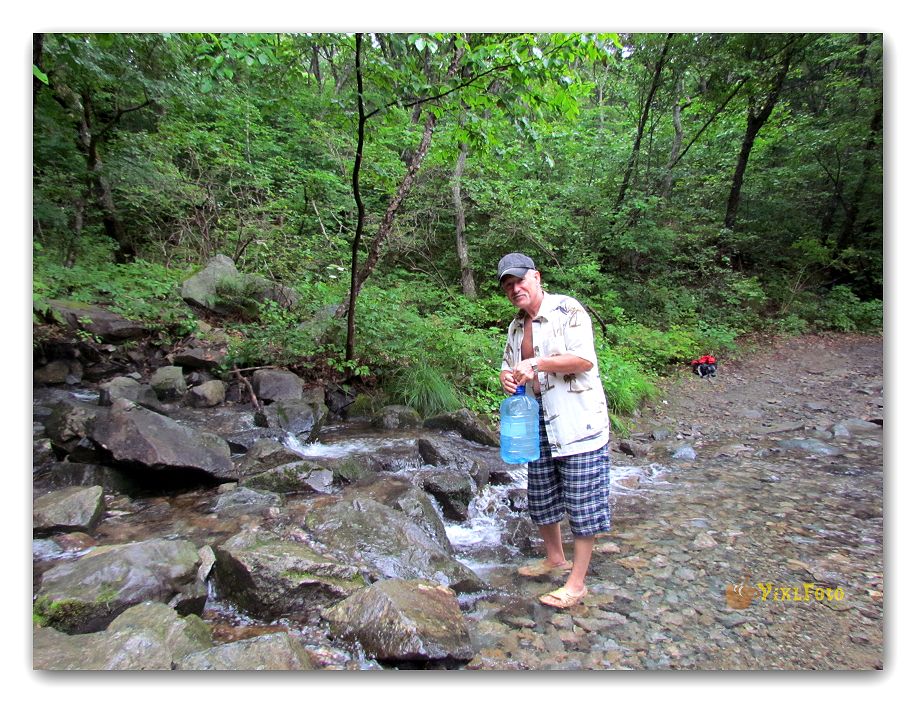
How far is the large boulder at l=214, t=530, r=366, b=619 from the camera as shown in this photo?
244cm

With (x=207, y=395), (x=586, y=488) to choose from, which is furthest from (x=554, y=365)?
(x=207, y=395)

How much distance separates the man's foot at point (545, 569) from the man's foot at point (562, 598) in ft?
0.97

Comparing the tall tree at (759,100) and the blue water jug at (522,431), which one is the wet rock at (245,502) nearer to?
the blue water jug at (522,431)

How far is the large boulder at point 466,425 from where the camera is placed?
5695mm

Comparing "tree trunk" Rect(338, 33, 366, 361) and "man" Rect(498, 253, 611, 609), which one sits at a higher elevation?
"tree trunk" Rect(338, 33, 366, 361)

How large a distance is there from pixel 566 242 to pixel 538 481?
10171 millimetres

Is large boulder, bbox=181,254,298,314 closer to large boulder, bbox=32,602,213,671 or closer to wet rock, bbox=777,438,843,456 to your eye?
large boulder, bbox=32,602,213,671

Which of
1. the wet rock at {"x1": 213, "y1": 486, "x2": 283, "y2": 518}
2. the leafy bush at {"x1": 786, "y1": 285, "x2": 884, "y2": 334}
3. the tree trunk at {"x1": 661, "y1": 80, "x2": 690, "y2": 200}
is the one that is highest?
the tree trunk at {"x1": 661, "y1": 80, "x2": 690, "y2": 200}

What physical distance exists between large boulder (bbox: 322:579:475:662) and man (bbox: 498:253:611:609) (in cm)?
61

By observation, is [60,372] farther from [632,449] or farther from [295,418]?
[632,449]

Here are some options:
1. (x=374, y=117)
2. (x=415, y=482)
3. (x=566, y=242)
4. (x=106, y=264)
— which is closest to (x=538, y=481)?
(x=415, y=482)

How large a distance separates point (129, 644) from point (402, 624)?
1099 millimetres

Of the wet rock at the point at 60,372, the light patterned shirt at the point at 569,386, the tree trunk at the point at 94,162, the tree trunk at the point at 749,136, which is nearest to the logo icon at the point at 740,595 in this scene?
the light patterned shirt at the point at 569,386

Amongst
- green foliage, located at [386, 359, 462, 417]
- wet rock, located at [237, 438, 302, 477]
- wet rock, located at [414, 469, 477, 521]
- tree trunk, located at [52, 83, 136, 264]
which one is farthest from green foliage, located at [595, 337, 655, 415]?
tree trunk, located at [52, 83, 136, 264]
